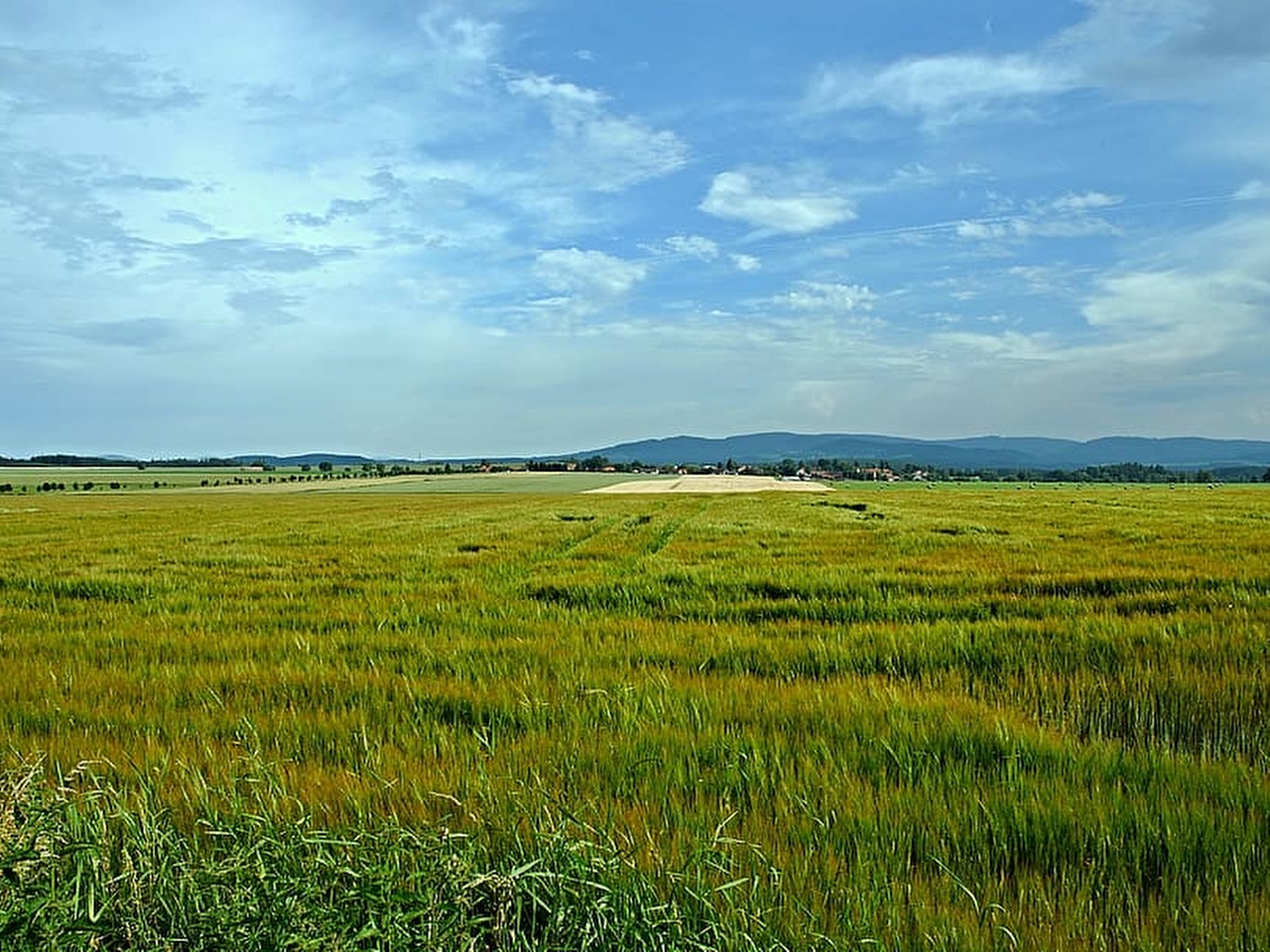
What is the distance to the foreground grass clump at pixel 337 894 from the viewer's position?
2078mm

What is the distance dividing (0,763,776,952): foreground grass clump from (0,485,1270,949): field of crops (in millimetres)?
21

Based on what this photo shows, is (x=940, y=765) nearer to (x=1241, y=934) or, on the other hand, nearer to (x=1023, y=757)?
(x=1023, y=757)

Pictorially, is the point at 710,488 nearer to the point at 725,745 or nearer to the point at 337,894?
the point at 725,745

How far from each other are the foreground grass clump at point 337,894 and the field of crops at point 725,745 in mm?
21

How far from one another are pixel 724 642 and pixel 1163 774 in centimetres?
362

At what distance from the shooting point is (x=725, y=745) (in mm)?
3764

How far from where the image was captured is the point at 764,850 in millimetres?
2707

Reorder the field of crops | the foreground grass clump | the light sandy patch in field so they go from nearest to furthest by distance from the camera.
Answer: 1. the foreground grass clump
2. the field of crops
3. the light sandy patch in field

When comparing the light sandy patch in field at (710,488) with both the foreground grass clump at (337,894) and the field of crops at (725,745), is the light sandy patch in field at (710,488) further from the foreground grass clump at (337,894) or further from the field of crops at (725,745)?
the foreground grass clump at (337,894)

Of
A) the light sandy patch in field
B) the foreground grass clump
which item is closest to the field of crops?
the foreground grass clump

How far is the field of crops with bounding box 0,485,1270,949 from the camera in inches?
93.1

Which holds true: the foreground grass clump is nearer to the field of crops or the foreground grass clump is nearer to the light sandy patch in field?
the field of crops

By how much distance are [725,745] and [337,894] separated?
1992mm

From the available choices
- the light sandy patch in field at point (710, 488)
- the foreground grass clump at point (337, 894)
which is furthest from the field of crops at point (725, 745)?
the light sandy patch in field at point (710, 488)
